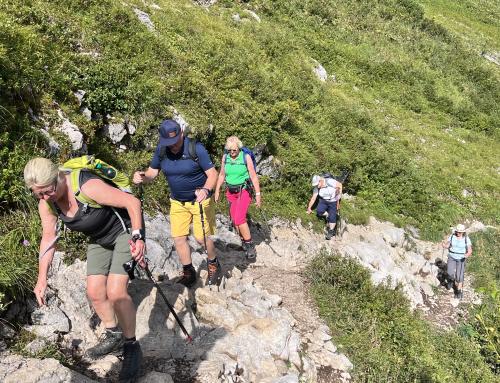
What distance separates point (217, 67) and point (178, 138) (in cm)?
879

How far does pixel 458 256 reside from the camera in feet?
38.5

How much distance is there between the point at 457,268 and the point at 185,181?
8553 millimetres

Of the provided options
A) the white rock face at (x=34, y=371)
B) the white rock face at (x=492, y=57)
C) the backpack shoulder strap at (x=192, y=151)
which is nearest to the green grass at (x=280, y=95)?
the white rock face at (x=34, y=371)

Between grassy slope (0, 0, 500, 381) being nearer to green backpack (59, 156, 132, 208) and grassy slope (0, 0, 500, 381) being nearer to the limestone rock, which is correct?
green backpack (59, 156, 132, 208)

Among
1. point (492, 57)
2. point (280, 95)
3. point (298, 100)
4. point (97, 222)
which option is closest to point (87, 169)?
point (97, 222)

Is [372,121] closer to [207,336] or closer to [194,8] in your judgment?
[194,8]

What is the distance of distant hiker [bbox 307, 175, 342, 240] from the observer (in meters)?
11.4

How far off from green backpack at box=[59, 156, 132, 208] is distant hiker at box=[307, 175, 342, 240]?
7.30 metres

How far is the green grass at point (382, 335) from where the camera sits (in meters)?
7.01

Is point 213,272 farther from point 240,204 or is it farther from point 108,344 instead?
point 108,344

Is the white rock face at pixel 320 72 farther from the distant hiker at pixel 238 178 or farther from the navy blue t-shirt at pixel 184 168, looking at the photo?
the navy blue t-shirt at pixel 184 168

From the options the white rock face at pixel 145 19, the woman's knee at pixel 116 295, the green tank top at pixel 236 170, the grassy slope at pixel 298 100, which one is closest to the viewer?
the woman's knee at pixel 116 295

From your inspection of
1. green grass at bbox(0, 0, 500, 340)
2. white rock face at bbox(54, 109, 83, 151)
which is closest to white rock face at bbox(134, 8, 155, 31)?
green grass at bbox(0, 0, 500, 340)

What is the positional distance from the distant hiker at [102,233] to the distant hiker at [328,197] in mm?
7227
